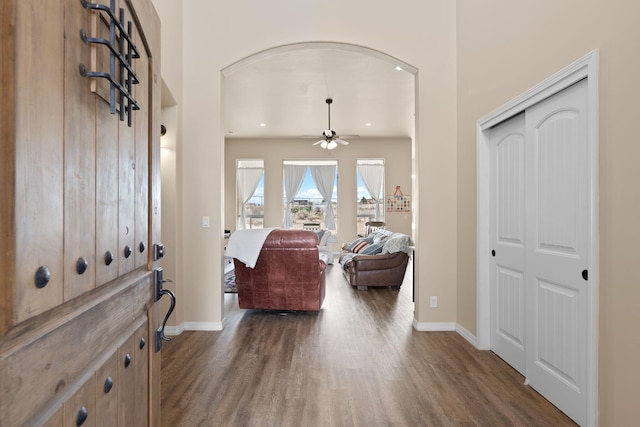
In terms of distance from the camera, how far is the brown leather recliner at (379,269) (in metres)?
5.64

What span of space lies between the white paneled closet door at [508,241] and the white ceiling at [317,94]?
68.0 inches

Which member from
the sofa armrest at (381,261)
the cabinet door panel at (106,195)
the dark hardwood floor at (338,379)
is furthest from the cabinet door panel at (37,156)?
the sofa armrest at (381,261)

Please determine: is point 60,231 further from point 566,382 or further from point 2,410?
point 566,382

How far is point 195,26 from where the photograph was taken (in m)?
3.84

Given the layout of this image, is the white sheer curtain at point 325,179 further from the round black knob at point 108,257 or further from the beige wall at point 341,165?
the round black knob at point 108,257

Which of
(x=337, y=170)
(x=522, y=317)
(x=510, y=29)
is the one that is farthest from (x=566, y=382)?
(x=337, y=170)

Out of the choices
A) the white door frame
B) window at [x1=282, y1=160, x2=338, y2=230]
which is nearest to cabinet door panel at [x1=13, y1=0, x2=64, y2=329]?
the white door frame

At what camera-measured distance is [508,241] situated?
2965 mm

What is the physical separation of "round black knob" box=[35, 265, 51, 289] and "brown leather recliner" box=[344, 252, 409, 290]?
17.0 ft

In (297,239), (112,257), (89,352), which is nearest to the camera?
(89,352)

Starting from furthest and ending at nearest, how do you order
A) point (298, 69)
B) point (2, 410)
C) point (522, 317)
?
1. point (298, 69)
2. point (522, 317)
3. point (2, 410)

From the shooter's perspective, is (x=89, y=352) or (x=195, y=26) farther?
(x=195, y=26)

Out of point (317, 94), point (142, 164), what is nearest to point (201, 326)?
point (142, 164)

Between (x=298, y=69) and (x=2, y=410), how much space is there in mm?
5225
